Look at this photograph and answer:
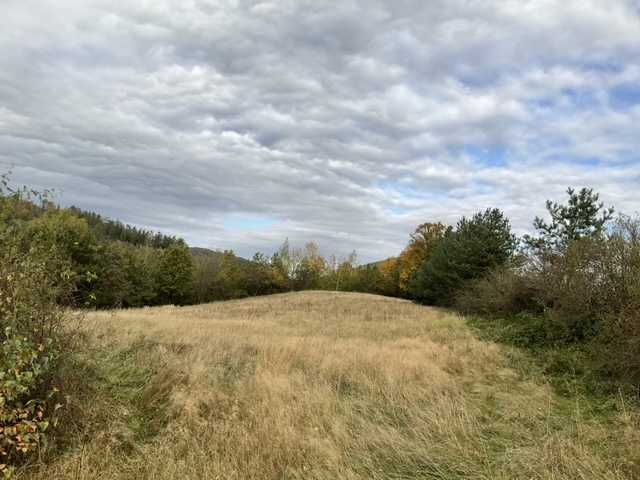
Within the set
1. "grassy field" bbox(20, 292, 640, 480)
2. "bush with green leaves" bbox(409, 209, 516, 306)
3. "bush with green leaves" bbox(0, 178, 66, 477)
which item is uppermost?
"bush with green leaves" bbox(409, 209, 516, 306)

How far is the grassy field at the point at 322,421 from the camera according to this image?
456 cm

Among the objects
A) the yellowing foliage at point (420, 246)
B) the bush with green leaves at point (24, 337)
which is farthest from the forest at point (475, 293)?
the yellowing foliage at point (420, 246)

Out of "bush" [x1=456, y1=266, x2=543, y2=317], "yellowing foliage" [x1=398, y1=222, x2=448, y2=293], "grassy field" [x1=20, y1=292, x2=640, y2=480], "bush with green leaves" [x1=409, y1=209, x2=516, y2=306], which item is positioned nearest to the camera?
"grassy field" [x1=20, y1=292, x2=640, y2=480]

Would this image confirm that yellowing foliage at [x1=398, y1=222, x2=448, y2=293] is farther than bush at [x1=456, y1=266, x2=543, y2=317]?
Yes

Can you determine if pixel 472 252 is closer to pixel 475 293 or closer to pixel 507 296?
pixel 475 293

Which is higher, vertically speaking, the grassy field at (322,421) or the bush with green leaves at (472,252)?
the bush with green leaves at (472,252)

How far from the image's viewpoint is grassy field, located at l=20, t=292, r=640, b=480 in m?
4.56

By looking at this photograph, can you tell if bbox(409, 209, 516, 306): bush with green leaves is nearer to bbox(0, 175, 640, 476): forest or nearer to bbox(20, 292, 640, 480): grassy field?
bbox(0, 175, 640, 476): forest

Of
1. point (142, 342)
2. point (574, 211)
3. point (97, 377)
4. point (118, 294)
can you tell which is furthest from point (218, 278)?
point (97, 377)

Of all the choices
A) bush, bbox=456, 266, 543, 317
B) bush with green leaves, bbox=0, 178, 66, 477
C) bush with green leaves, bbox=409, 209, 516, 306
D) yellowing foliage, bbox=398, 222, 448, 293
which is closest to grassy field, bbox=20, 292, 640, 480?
bush with green leaves, bbox=0, 178, 66, 477

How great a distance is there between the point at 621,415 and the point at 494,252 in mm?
25717

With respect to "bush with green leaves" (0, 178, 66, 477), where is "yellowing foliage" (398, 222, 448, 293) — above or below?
above

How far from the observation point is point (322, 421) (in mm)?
5941

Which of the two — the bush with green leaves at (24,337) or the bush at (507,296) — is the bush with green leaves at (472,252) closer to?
the bush at (507,296)
